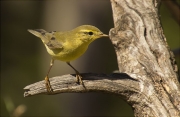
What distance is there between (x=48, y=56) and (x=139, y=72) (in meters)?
5.66

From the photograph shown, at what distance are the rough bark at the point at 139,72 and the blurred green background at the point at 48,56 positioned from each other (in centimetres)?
394

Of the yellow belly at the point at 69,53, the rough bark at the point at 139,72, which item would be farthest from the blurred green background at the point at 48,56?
the yellow belly at the point at 69,53

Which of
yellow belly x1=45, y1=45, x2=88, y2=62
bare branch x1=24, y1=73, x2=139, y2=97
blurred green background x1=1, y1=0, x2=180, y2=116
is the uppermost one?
yellow belly x1=45, y1=45, x2=88, y2=62

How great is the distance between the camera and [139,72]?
391 cm

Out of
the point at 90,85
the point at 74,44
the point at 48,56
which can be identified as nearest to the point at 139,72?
the point at 90,85

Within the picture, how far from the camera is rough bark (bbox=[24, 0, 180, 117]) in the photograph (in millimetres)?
3625

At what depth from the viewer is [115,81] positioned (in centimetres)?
371

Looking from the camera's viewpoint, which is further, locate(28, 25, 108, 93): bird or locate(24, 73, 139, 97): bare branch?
locate(28, 25, 108, 93): bird

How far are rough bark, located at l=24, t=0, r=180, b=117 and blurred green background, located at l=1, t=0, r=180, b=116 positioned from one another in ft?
12.9

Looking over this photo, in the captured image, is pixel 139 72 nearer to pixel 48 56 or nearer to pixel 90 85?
pixel 90 85

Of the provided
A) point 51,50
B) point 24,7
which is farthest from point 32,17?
point 51,50

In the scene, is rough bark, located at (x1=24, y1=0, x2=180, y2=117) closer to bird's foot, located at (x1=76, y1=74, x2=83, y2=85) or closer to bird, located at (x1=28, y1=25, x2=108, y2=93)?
bird's foot, located at (x1=76, y1=74, x2=83, y2=85)

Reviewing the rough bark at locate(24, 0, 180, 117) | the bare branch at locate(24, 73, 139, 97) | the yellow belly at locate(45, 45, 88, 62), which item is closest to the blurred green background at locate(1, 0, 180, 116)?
the rough bark at locate(24, 0, 180, 117)

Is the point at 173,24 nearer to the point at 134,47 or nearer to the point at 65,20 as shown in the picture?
the point at 65,20
